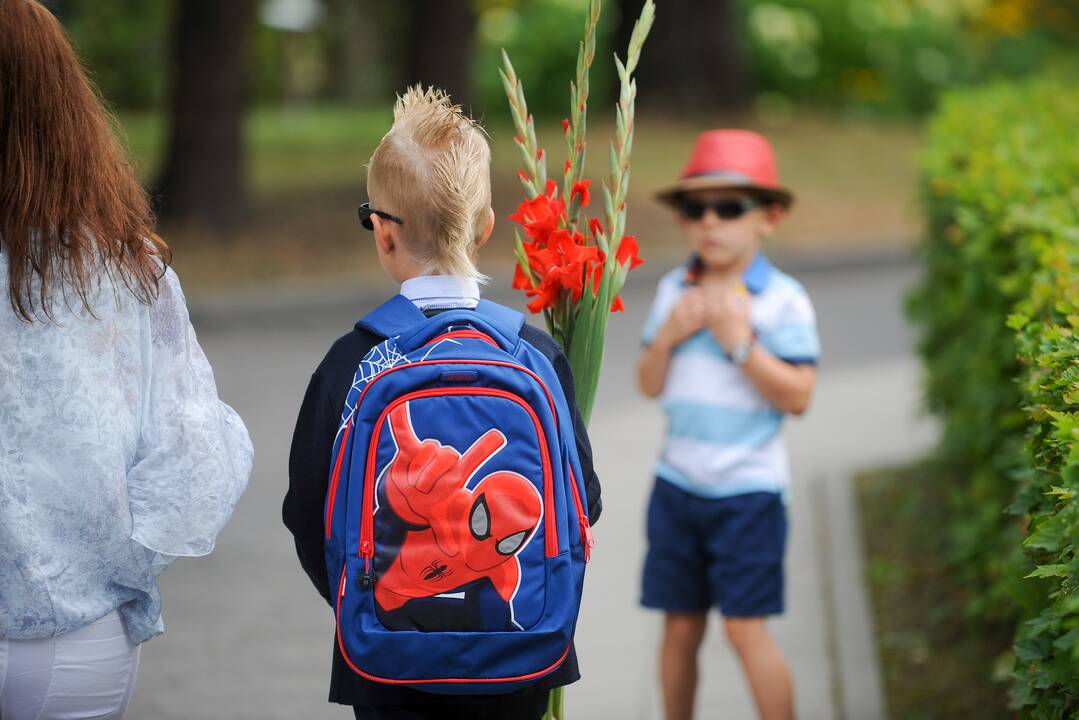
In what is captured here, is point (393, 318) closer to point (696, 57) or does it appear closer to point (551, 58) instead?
point (696, 57)

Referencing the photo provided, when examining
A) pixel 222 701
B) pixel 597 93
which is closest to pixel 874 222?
pixel 597 93

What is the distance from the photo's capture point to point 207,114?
535 inches

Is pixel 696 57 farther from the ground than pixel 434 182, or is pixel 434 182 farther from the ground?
pixel 696 57

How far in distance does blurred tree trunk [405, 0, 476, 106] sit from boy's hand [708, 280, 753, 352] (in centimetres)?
1146

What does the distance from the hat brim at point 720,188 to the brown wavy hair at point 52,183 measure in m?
2.03

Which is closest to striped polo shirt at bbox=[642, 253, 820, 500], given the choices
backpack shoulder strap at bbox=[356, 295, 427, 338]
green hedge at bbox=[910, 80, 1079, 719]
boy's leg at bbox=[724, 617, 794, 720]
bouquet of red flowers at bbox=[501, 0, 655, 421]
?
boy's leg at bbox=[724, 617, 794, 720]

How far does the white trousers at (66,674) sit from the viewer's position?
2484 millimetres

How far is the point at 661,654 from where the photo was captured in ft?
13.9

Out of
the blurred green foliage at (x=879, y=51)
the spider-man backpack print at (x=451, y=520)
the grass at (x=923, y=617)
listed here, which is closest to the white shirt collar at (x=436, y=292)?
the spider-man backpack print at (x=451, y=520)

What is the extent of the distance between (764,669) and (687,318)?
103cm

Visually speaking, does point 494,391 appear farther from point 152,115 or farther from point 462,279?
point 152,115

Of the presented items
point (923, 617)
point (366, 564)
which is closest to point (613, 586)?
point (923, 617)

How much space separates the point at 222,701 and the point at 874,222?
11.9 metres

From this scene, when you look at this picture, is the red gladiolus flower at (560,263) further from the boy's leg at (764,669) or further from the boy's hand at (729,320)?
the boy's leg at (764,669)
